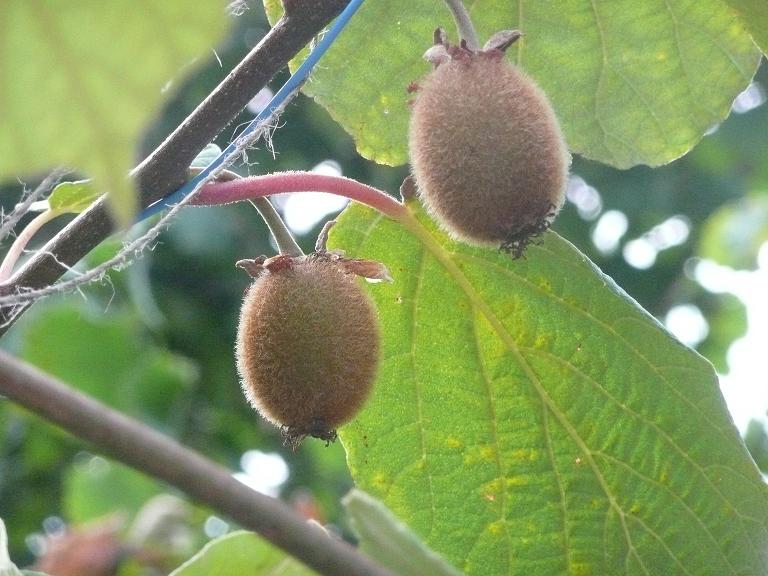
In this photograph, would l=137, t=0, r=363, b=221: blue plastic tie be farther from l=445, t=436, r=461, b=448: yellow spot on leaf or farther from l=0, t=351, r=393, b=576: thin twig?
l=0, t=351, r=393, b=576: thin twig

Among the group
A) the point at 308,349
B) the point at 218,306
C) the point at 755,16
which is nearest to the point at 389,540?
the point at 308,349

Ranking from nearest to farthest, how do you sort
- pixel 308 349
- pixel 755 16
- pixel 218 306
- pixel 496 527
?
pixel 308 349 → pixel 755 16 → pixel 496 527 → pixel 218 306

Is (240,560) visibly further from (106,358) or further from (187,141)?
(106,358)

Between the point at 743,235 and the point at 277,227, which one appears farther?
the point at 743,235

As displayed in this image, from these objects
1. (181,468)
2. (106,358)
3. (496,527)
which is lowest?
(106,358)

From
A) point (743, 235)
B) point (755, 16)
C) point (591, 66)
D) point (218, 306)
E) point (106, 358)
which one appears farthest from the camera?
point (218, 306)

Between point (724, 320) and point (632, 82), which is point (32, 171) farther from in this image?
point (724, 320)

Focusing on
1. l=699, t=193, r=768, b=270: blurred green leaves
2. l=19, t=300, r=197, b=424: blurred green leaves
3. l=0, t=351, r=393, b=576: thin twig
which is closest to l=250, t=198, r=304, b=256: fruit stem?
l=0, t=351, r=393, b=576: thin twig
